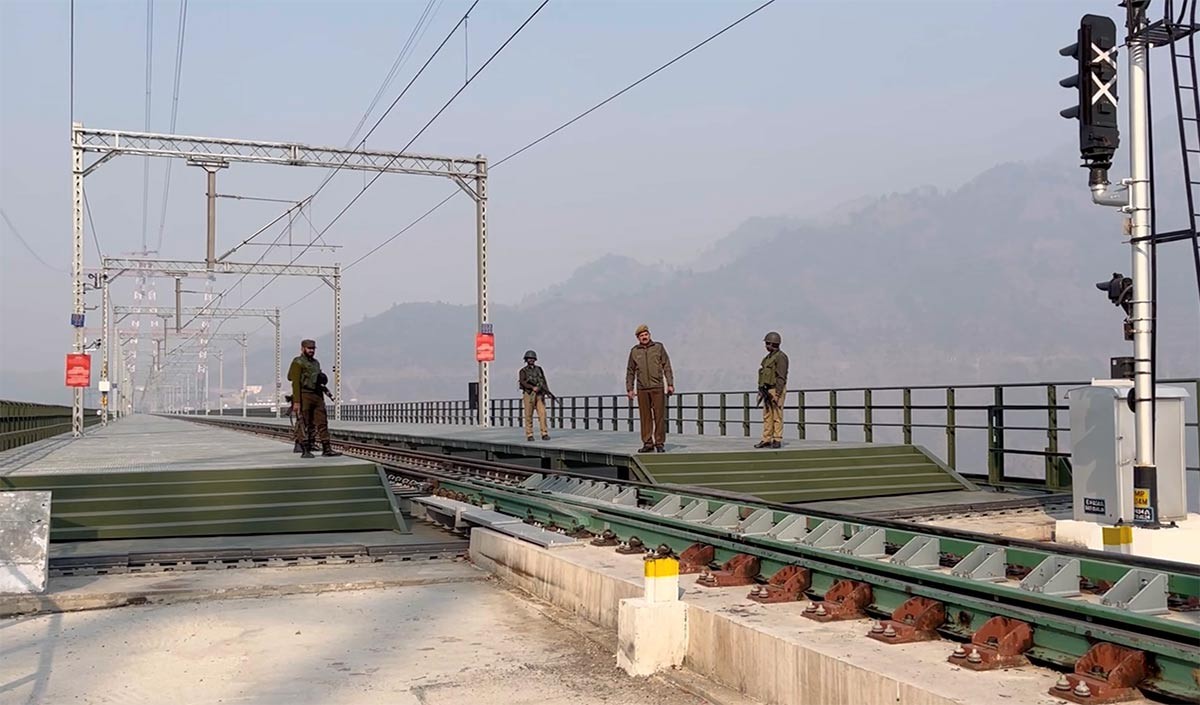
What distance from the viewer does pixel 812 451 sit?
15.2 m

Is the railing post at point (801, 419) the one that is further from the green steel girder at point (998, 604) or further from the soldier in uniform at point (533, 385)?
the green steel girder at point (998, 604)

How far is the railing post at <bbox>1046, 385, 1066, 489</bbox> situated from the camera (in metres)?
13.8

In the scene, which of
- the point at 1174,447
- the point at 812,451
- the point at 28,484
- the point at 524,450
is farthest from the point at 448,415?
the point at 1174,447

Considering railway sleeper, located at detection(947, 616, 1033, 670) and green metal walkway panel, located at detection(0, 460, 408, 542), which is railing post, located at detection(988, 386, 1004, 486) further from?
railway sleeper, located at detection(947, 616, 1033, 670)

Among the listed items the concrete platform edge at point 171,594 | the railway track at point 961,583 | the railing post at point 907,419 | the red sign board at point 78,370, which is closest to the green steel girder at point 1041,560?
the railway track at point 961,583

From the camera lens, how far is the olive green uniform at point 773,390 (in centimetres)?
1513

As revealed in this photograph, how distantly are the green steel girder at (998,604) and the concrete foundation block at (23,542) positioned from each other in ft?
14.6

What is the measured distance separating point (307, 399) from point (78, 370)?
13702 mm

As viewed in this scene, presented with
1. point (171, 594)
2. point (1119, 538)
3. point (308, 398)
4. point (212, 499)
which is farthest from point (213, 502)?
point (1119, 538)

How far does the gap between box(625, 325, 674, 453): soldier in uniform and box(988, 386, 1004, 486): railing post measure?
4.48 meters

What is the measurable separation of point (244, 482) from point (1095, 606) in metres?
9.11

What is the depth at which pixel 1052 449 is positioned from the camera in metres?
13.9

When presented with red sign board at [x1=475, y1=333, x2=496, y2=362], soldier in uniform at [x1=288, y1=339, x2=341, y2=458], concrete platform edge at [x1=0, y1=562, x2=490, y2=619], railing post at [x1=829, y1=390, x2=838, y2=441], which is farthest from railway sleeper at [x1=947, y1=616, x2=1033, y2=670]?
red sign board at [x1=475, y1=333, x2=496, y2=362]

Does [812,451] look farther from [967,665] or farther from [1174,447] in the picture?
[967,665]
